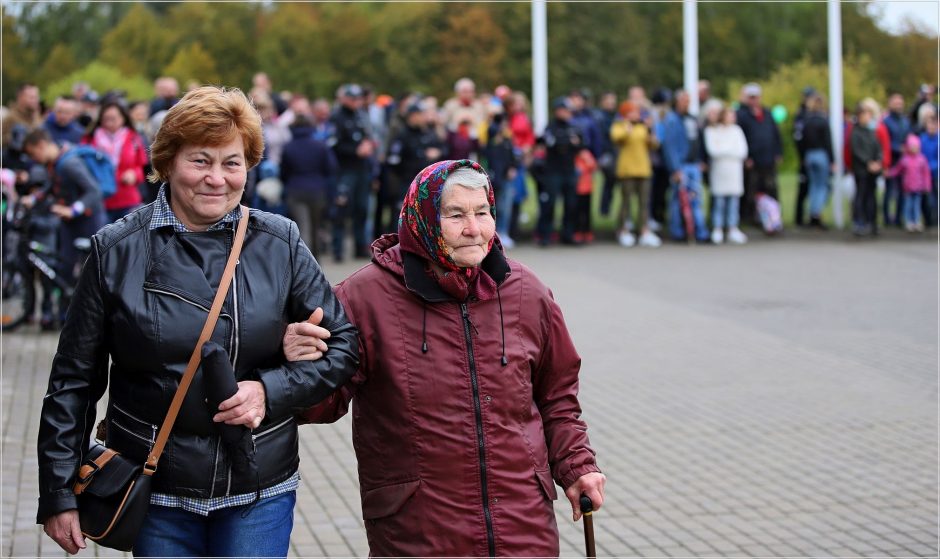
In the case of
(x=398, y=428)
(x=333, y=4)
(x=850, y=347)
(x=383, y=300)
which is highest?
(x=333, y=4)

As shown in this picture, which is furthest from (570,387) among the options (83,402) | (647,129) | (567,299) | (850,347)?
(647,129)

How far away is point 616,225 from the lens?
2195 centimetres

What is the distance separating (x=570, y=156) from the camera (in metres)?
19.4

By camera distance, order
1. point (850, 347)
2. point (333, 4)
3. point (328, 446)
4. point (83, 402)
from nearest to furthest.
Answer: point (83, 402), point (328, 446), point (850, 347), point (333, 4)

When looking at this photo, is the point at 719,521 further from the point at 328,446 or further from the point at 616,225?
the point at 616,225

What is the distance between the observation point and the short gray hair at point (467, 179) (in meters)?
3.64

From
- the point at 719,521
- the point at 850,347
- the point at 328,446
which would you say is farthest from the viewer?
the point at 850,347

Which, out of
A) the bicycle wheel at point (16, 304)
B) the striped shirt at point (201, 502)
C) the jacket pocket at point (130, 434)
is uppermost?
the jacket pocket at point (130, 434)

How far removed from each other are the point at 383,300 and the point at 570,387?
588 mm

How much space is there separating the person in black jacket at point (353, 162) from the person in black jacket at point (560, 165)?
2.61 metres

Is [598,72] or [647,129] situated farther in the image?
[598,72]

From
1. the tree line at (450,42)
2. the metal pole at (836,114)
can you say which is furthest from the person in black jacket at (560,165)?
the tree line at (450,42)

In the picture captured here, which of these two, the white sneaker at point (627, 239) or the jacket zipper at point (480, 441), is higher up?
the jacket zipper at point (480, 441)

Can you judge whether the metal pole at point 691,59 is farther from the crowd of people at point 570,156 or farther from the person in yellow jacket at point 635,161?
the person in yellow jacket at point 635,161
